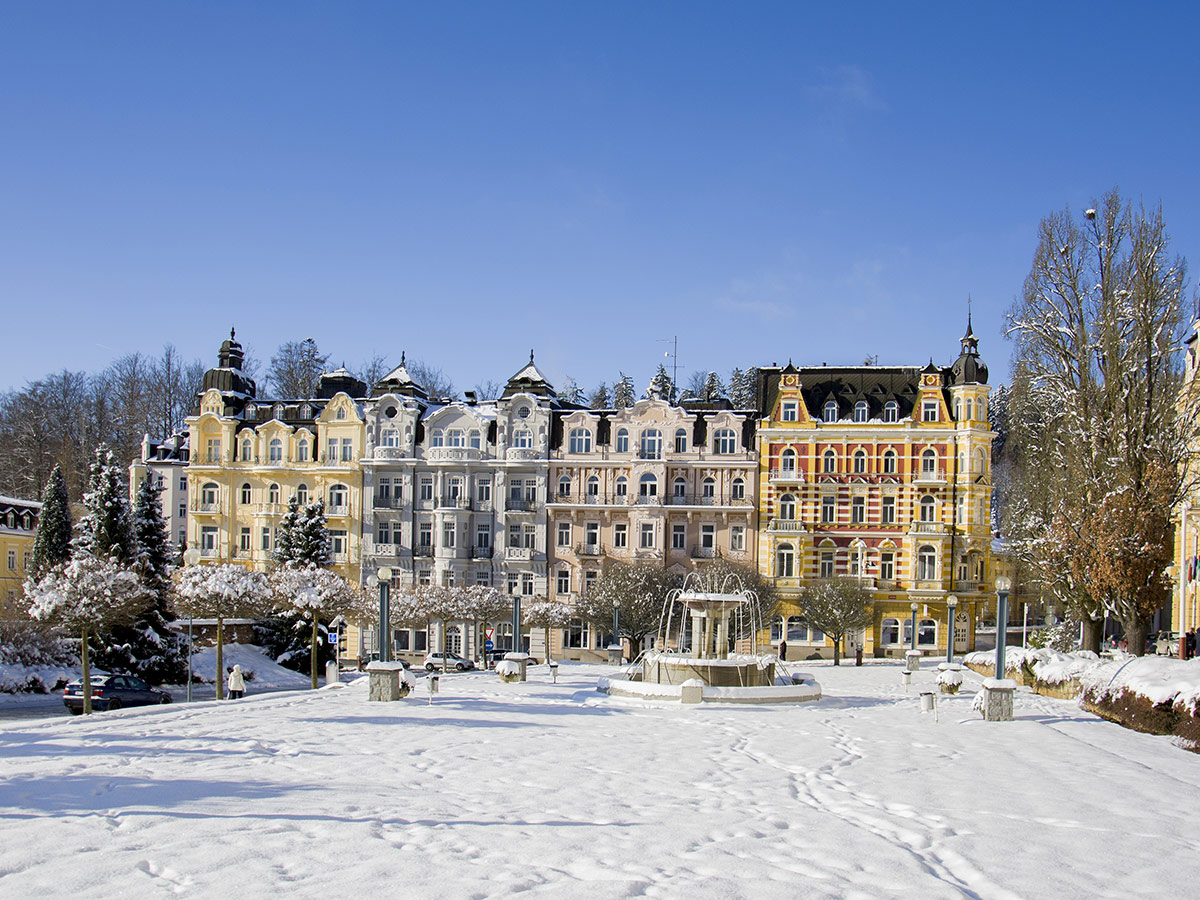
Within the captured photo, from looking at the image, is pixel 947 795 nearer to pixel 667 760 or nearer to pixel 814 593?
pixel 667 760

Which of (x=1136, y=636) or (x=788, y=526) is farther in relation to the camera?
(x=788, y=526)

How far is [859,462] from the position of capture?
164 feet

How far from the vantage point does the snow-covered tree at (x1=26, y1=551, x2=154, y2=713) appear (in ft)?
84.4

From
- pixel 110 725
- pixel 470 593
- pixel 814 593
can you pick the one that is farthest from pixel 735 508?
pixel 110 725

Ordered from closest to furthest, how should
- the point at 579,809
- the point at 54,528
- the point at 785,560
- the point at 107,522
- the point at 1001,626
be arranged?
1. the point at 579,809
2. the point at 1001,626
3. the point at 107,522
4. the point at 54,528
5. the point at 785,560

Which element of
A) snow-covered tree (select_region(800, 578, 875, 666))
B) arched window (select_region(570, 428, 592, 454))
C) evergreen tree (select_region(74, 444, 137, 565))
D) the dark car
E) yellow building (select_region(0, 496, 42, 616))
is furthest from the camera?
yellow building (select_region(0, 496, 42, 616))

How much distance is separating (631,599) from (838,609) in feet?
28.8

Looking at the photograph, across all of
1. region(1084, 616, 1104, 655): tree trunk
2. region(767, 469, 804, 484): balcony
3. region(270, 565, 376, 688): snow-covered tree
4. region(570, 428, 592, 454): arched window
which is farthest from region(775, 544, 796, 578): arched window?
region(270, 565, 376, 688): snow-covered tree

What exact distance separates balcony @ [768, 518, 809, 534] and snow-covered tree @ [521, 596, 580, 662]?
10.1 meters

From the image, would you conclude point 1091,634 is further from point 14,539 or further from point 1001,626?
point 14,539

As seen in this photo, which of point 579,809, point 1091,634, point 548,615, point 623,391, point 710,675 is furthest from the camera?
point 623,391

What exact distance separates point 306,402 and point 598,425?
15045mm

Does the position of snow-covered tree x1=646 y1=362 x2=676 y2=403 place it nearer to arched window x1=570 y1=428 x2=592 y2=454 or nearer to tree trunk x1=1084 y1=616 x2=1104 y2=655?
arched window x1=570 y1=428 x2=592 y2=454

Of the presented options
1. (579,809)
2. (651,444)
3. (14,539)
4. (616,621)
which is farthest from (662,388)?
(579,809)
